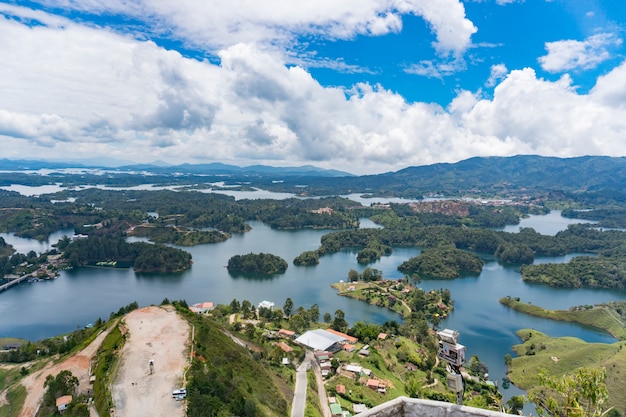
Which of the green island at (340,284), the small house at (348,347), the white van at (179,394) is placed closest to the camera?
the white van at (179,394)

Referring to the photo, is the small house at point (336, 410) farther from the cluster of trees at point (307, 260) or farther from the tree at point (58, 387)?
the cluster of trees at point (307, 260)

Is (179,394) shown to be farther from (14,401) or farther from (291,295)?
(291,295)

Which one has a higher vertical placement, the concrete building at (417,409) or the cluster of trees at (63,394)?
the concrete building at (417,409)

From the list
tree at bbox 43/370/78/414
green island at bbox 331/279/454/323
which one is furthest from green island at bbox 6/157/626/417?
tree at bbox 43/370/78/414

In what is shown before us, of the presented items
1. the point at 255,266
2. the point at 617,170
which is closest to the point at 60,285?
the point at 255,266

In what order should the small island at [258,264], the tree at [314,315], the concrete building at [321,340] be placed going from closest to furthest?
1. the concrete building at [321,340]
2. the tree at [314,315]
3. the small island at [258,264]

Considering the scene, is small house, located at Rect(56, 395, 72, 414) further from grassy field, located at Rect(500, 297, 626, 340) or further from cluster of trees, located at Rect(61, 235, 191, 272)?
grassy field, located at Rect(500, 297, 626, 340)

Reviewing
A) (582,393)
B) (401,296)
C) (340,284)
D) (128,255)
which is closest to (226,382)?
(582,393)

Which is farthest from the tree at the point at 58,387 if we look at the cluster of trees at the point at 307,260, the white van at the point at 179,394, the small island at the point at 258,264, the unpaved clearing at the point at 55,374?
the cluster of trees at the point at 307,260
